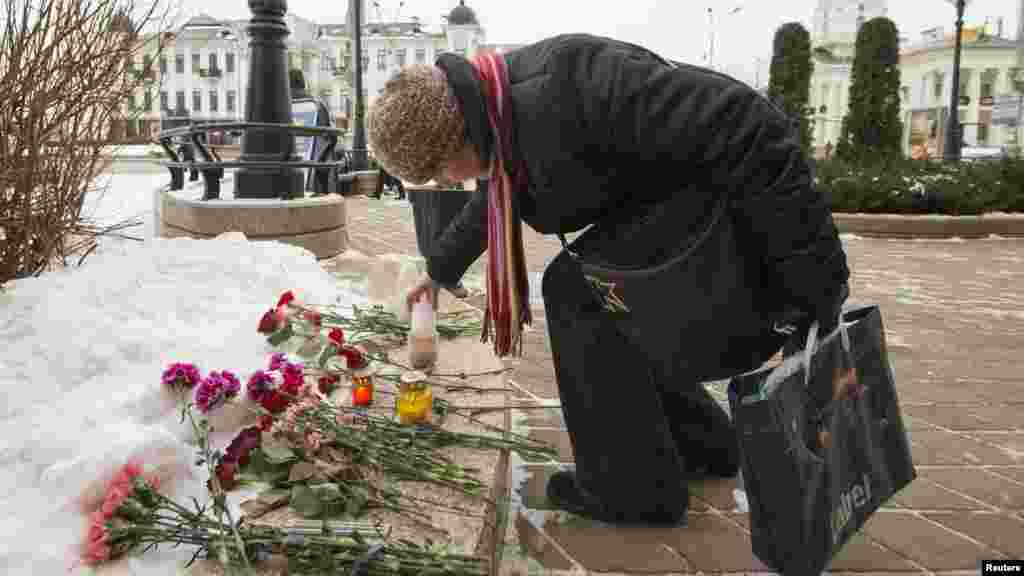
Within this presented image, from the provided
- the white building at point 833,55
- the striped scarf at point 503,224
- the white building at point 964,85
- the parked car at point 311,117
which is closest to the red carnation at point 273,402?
the striped scarf at point 503,224

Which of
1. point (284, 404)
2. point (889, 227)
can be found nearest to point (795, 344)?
point (284, 404)

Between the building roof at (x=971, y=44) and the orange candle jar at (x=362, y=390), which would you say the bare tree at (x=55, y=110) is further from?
the building roof at (x=971, y=44)

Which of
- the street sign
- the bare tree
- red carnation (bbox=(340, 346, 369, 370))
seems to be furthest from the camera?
the street sign

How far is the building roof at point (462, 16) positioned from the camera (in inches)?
2389

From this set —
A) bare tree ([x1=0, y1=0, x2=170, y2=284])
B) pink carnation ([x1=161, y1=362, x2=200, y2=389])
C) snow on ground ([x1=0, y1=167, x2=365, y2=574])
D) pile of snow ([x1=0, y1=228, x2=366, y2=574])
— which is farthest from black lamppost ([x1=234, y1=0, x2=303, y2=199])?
pink carnation ([x1=161, y1=362, x2=200, y2=389])

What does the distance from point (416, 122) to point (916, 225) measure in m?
9.79

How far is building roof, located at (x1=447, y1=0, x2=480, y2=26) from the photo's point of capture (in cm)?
6069

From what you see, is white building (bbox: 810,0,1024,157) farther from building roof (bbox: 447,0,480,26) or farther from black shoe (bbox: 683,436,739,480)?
black shoe (bbox: 683,436,739,480)

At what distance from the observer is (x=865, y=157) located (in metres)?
14.6

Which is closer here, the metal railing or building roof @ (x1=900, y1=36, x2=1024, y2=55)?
the metal railing

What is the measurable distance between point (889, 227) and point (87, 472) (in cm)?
1003

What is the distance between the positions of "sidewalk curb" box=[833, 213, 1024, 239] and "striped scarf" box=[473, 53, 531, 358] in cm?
883

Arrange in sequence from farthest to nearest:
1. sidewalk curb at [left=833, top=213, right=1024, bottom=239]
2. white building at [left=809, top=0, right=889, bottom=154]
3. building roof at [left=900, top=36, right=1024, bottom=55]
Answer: white building at [left=809, top=0, right=889, bottom=154] → building roof at [left=900, top=36, right=1024, bottom=55] → sidewalk curb at [left=833, top=213, right=1024, bottom=239]

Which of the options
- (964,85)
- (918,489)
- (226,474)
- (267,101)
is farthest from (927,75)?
(226,474)
